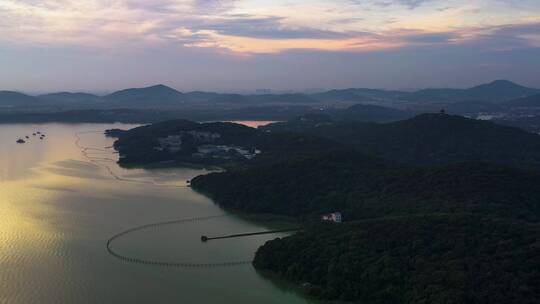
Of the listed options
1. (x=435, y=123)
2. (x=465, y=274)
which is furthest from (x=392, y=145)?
(x=465, y=274)

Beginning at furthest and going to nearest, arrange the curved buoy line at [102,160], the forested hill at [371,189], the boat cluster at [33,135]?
the boat cluster at [33,135]
the curved buoy line at [102,160]
the forested hill at [371,189]

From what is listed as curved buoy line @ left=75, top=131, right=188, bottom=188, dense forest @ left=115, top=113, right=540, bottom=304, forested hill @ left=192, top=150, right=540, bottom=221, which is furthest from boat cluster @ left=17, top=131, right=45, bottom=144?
forested hill @ left=192, top=150, right=540, bottom=221

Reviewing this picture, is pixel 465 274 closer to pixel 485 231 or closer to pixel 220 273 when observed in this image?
pixel 485 231

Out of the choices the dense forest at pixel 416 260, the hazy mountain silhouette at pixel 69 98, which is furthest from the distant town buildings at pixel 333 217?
the hazy mountain silhouette at pixel 69 98

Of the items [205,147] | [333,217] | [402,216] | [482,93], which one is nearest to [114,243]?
[333,217]

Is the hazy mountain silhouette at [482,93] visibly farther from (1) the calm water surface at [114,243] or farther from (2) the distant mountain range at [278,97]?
(1) the calm water surface at [114,243]
